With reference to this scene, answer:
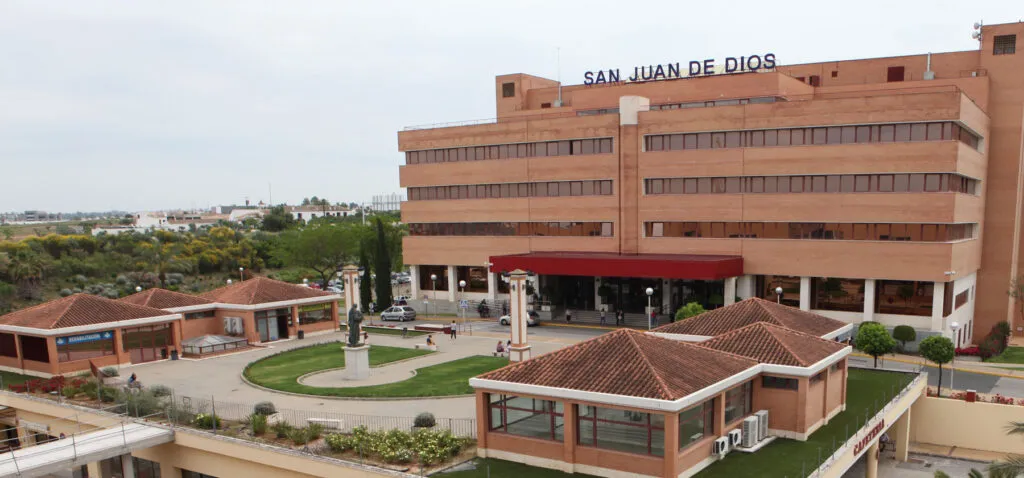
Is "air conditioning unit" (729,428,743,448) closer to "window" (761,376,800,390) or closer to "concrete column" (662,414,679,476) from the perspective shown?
"window" (761,376,800,390)

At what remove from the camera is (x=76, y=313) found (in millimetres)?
42125

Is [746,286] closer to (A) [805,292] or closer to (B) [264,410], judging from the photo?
Result: (A) [805,292]

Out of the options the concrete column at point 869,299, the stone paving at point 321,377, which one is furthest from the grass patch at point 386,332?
the concrete column at point 869,299

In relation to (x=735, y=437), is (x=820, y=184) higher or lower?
higher

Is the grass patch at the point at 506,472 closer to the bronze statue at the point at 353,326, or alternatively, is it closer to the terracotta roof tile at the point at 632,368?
the terracotta roof tile at the point at 632,368

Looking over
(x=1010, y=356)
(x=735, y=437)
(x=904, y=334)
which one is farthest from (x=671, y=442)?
(x=1010, y=356)

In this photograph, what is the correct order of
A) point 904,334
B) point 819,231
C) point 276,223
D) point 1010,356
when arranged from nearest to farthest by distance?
point 904,334
point 1010,356
point 819,231
point 276,223

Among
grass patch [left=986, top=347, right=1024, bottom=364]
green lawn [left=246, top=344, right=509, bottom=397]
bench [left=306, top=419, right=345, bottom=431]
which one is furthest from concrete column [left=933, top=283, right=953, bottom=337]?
bench [left=306, top=419, right=345, bottom=431]

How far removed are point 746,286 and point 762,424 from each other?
30.6 meters

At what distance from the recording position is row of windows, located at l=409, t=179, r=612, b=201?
5928cm

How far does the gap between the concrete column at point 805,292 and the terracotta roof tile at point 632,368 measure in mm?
28261

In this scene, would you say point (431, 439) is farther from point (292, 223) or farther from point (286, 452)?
point (292, 223)

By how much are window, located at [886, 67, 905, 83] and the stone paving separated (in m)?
35.7

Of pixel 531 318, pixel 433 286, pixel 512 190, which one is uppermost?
pixel 512 190
